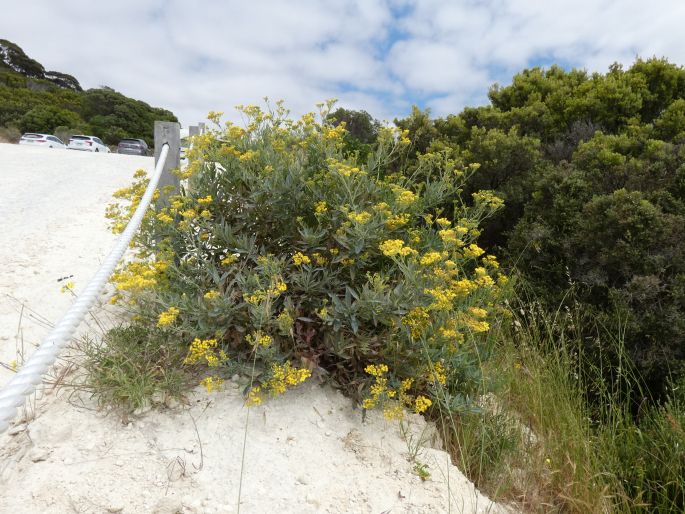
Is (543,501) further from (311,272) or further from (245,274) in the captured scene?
(245,274)

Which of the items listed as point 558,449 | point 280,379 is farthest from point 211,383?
point 558,449

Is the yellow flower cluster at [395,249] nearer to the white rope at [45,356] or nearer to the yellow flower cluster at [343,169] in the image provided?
the yellow flower cluster at [343,169]

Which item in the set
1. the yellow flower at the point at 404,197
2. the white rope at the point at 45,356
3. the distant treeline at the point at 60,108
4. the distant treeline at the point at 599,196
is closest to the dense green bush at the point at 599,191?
the distant treeline at the point at 599,196

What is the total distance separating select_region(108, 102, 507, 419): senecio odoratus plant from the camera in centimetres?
211

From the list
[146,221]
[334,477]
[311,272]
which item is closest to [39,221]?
[146,221]

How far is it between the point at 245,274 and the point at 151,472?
3.32ft

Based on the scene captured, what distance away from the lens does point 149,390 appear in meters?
2.12

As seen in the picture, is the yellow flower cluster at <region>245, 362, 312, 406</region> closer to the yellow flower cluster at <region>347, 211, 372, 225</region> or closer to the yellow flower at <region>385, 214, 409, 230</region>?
the yellow flower cluster at <region>347, 211, 372, 225</region>

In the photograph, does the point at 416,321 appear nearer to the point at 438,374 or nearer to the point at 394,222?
the point at 438,374

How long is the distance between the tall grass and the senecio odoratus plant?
9.7 inches

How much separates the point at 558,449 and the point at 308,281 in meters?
1.58

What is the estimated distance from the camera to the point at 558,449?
2.34 metres

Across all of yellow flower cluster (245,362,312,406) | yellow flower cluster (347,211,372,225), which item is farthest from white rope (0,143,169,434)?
yellow flower cluster (347,211,372,225)

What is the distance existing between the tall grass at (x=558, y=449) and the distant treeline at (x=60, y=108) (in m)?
30.3
